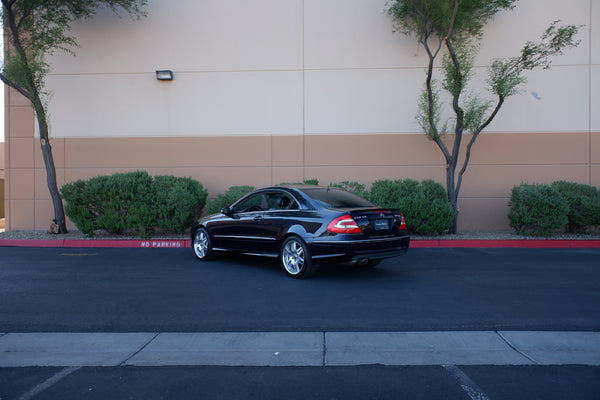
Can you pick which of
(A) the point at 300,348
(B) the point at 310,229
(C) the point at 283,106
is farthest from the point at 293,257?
(C) the point at 283,106

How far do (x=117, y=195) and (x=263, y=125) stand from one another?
4.84m

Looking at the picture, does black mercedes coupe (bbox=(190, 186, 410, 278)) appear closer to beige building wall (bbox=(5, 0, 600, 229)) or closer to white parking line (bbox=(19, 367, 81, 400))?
white parking line (bbox=(19, 367, 81, 400))

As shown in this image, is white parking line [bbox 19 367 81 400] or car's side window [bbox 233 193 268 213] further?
car's side window [bbox 233 193 268 213]

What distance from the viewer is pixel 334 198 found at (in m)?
7.81

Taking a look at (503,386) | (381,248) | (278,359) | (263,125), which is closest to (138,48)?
(263,125)

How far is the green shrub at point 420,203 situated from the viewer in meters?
11.6

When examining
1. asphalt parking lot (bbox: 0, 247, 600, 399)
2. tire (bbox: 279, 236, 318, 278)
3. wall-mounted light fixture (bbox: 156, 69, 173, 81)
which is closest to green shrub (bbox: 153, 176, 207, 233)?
wall-mounted light fixture (bbox: 156, 69, 173, 81)

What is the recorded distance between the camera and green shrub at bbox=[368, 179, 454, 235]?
37.9ft

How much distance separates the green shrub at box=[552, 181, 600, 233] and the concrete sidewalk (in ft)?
27.8

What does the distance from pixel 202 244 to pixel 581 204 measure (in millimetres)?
9851

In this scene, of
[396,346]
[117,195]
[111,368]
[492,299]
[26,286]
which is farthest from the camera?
[117,195]

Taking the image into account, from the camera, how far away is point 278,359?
4.15 m

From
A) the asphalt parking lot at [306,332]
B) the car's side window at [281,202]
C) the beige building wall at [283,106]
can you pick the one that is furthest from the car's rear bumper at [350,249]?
the beige building wall at [283,106]

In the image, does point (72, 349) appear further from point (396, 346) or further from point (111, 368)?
point (396, 346)
